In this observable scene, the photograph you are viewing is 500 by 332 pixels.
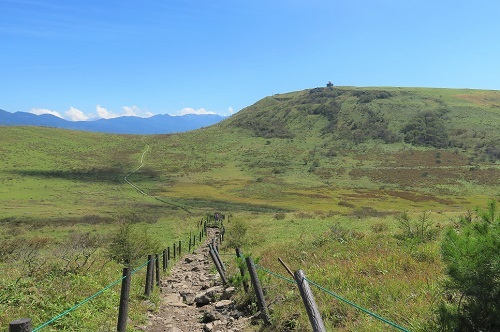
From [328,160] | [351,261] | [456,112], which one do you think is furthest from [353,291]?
[456,112]

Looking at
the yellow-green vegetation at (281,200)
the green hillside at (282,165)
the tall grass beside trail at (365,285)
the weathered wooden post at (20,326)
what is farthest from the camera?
the green hillside at (282,165)

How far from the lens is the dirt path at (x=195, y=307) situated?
9.74 metres

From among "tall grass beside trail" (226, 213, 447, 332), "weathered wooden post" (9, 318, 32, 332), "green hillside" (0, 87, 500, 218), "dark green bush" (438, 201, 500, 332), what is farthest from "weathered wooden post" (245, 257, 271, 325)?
"green hillside" (0, 87, 500, 218)

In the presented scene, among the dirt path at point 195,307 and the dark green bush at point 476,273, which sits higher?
the dark green bush at point 476,273

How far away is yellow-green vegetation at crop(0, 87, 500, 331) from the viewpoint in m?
9.24

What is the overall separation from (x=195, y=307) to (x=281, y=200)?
7002 centimetres

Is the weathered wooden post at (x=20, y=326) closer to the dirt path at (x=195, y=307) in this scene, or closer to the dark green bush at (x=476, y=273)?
the dark green bush at (x=476, y=273)

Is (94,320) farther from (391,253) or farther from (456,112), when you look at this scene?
(456,112)

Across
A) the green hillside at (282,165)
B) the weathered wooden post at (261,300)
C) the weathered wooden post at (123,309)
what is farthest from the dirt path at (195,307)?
the green hillside at (282,165)

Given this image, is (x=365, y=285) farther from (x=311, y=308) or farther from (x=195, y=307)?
(x=195, y=307)

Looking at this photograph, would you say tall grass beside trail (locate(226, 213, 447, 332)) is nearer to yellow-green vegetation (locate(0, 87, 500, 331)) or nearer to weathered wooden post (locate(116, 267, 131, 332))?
yellow-green vegetation (locate(0, 87, 500, 331))

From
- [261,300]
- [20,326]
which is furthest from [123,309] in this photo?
[20,326]

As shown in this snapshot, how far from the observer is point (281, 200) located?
8150 cm

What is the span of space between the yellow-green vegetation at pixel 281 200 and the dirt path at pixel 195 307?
3.18 feet
